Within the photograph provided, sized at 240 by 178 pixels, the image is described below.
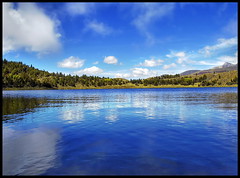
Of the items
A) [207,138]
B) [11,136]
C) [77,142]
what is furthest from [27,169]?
[207,138]

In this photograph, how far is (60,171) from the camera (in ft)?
34.5

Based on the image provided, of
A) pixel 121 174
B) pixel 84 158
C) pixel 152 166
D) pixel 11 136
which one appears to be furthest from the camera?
pixel 11 136

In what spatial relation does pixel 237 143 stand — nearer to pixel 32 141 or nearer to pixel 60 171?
pixel 60 171

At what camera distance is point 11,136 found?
18656mm

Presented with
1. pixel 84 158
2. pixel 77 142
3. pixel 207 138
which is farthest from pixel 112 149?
pixel 207 138

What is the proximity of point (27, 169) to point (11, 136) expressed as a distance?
32.6 ft

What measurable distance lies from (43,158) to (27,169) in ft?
5.56

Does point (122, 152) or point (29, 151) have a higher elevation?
point (122, 152)

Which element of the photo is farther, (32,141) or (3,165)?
(32,141)

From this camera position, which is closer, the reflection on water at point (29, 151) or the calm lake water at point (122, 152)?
the calm lake water at point (122, 152)

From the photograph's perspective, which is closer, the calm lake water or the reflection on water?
the calm lake water

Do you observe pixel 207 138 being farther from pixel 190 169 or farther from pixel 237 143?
pixel 190 169

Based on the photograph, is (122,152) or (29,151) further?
(29,151)

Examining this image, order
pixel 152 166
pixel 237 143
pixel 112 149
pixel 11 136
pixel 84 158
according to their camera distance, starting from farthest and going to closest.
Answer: pixel 11 136 → pixel 237 143 → pixel 112 149 → pixel 84 158 → pixel 152 166
